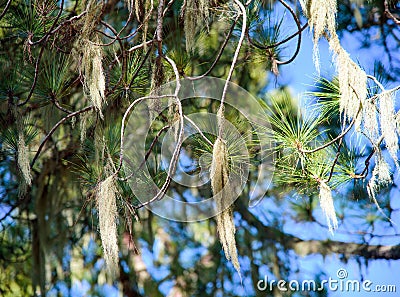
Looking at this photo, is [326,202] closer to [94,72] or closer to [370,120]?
[370,120]

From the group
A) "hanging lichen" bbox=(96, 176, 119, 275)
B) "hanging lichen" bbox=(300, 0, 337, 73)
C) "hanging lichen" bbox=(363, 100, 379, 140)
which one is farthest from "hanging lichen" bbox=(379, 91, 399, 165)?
"hanging lichen" bbox=(96, 176, 119, 275)

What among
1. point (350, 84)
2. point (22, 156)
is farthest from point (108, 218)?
point (350, 84)

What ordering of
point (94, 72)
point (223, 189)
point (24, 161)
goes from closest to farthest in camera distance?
point (223, 189) < point (94, 72) < point (24, 161)

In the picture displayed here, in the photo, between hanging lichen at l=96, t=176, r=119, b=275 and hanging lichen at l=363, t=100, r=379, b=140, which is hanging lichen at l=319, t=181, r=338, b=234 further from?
hanging lichen at l=96, t=176, r=119, b=275

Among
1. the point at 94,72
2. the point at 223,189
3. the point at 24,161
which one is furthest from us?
the point at 24,161

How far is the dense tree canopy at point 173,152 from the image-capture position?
1.67 meters

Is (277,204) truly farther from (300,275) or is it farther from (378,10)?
(378,10)

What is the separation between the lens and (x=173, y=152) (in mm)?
1823

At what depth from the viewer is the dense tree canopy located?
1.67 metres

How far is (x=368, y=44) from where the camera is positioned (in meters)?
2.42

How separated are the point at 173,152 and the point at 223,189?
583mm

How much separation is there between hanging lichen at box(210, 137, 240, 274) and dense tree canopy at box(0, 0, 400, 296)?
0.77 ft

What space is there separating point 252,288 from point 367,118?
1253 mm

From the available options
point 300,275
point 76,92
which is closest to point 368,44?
point 300,275
